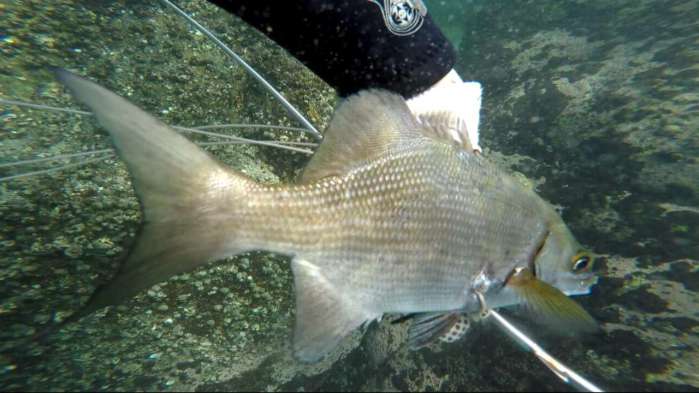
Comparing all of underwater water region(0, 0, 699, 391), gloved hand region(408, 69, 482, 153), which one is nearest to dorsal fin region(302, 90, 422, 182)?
gloved hand region(408, 69, 482, 153)

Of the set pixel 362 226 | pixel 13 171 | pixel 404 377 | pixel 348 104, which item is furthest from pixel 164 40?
pixel 404 377

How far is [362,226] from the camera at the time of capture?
1.15 metres

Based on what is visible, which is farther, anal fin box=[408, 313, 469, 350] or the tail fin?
anal fin box=[408, 313, 469, 350]

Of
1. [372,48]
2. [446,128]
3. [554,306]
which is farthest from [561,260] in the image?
[372,48]

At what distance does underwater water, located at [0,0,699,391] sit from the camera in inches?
65.8

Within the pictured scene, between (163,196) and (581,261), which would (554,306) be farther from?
(163,196)

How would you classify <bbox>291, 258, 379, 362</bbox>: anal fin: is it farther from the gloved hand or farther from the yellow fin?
the gloved hand

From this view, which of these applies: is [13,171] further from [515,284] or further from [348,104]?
[515,284]

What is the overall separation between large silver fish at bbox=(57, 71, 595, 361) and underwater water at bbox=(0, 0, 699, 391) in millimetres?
667

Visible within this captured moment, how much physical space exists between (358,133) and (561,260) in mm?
943

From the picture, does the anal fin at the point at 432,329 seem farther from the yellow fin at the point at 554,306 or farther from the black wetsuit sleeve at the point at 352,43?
the black wetsuit sleeve at the point at 352,43

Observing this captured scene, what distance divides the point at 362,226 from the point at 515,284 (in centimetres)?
62

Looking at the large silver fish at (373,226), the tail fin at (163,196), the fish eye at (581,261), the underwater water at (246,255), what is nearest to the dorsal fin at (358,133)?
the large silver fish at (373,226)

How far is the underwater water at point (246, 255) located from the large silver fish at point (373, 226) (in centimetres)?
67
